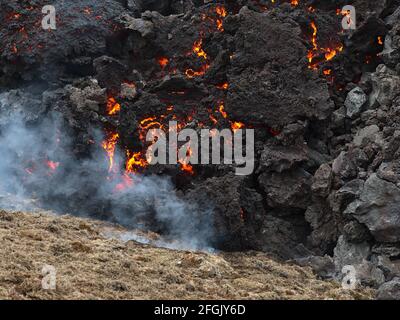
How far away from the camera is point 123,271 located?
48.9 feet

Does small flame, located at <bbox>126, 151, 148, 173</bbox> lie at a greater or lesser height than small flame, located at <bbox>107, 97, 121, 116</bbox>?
lesser

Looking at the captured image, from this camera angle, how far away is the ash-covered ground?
19.4 meters

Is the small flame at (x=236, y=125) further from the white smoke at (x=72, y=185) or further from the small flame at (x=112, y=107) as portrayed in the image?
the small flame at (x=112, y=107)

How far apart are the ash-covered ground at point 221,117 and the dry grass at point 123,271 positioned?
189 centimetres

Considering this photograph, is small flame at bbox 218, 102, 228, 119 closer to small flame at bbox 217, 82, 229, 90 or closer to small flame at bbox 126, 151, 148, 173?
small flame at bbox 217, 82, 229, 90

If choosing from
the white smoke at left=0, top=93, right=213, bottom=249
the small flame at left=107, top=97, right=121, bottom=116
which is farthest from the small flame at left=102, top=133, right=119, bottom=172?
the small flame at left=107, top=97, right=121, bottom=116

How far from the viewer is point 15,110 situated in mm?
25562

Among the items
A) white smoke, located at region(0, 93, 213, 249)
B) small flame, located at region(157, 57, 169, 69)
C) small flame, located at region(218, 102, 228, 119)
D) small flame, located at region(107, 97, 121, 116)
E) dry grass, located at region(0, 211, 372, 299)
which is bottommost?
dry grass, located at region(0, 211, 372, 299)

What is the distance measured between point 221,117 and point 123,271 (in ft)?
30.8

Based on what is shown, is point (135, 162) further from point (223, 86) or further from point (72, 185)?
point (223, 86)

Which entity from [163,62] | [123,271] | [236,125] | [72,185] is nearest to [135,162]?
[72,185]

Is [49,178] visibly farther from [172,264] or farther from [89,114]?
[172,264]

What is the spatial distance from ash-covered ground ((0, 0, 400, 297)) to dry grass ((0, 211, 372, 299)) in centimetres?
189

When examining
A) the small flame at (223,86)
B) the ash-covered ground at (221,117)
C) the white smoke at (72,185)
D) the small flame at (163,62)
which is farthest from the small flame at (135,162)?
the small flame at (163,62)
